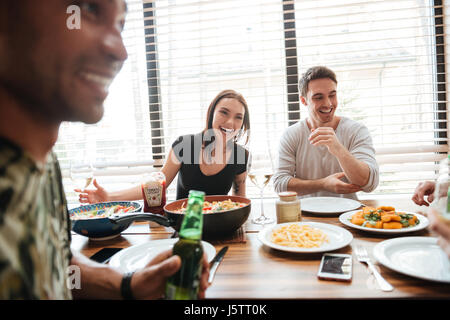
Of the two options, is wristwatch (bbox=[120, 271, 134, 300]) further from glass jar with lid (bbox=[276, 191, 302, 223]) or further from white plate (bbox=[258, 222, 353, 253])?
glass jar with lid (bbox=[276, 191, 302, 223])

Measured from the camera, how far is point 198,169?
6.83ft

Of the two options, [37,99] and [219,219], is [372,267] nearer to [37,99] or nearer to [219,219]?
[219,219]

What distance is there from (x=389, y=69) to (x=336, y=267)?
2.37m

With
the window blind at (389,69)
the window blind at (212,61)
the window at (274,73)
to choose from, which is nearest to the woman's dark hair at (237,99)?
the window at (274,73)

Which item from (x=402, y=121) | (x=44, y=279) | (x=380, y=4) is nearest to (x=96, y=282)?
(x=44, y=279)

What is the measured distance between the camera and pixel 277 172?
6.86ft

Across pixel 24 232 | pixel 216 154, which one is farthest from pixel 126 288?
pixel 216 154

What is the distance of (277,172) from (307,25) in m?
1.40

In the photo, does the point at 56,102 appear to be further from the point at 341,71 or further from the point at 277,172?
the point at 341,71

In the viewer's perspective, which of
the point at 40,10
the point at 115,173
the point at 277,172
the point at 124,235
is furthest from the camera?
the point at 115,173

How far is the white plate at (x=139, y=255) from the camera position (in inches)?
32.0

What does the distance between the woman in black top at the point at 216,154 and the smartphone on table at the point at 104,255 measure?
3.58 feet

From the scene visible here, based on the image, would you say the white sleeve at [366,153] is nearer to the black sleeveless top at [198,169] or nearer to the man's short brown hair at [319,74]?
the man's short brown hair at [319,74]

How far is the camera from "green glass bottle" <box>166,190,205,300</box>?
54 centimetres
